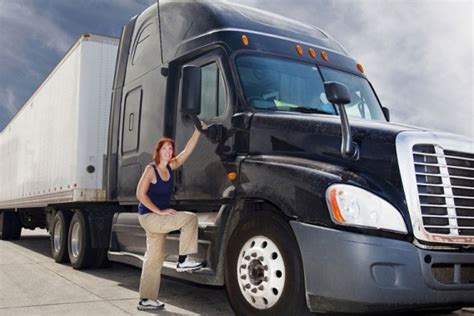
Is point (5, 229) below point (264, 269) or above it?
below

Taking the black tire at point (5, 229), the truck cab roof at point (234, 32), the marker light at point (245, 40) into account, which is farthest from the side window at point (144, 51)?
the black tire at point (5, 229)

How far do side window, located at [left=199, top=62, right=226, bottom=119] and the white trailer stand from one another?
3185 millimetres

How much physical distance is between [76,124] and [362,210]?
5945 millimetres

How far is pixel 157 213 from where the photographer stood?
5391mm

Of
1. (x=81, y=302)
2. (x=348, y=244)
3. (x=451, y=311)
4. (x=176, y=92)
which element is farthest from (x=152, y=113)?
(x=451, y=311)

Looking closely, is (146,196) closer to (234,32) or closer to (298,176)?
(298,176)

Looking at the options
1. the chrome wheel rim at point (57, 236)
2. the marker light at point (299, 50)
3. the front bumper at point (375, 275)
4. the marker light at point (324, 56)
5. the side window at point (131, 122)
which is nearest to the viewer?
the front bumper at point (375, 275)

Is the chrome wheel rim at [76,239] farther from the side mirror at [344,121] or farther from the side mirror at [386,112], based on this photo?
the side mirror at [344,121]

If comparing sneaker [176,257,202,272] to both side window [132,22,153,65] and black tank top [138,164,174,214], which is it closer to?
black tank top [138,164,174,214]

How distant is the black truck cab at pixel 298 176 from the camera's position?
4004 millimetres

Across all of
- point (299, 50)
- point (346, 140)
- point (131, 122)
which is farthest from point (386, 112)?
point (131, 122)

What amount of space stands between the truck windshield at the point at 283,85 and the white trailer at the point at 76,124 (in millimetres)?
3725

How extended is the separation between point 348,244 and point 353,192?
0.38 metres

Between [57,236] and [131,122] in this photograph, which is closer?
[131,122]
